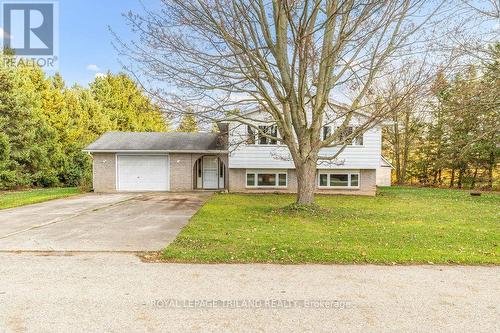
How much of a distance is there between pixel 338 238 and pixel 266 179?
38.7 feet

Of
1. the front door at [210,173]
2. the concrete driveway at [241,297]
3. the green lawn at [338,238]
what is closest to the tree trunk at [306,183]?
the green lawn at [338,238]

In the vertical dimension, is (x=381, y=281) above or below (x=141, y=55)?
below

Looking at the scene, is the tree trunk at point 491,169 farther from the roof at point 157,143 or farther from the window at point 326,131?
the roof at point 157,143

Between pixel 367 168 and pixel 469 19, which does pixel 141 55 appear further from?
pixel 367 168

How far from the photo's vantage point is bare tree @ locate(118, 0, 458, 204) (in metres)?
9.30

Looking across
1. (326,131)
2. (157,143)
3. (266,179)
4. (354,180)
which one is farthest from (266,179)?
(157,143)

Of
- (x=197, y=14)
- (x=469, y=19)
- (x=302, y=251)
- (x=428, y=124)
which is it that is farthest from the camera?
(x=428, y=124)

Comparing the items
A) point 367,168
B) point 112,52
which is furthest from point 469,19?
point 112,52

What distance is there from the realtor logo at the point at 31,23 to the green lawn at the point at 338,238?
9750mm

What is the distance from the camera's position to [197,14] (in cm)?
934

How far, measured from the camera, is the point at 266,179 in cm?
1908

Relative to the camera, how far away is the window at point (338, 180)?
18.9 m

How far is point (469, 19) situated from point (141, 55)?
35.3 feet

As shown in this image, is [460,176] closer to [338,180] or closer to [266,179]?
[338,180]
